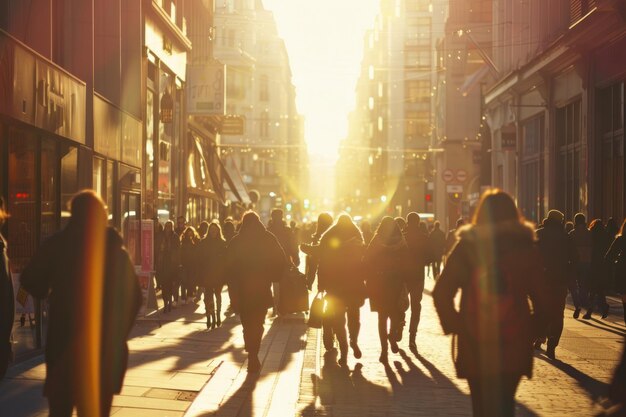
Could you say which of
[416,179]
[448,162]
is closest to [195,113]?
[448,162]

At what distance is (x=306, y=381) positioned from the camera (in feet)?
38.4

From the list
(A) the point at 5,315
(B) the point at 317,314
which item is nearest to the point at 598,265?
(B) the point at 317,314

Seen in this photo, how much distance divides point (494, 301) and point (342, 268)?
6.88m

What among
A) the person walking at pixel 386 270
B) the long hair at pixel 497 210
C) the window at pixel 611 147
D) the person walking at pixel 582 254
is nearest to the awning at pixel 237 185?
the window at pixel 611 147

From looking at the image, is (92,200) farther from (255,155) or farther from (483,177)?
(255,155)

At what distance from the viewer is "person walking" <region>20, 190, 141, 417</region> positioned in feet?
20.9

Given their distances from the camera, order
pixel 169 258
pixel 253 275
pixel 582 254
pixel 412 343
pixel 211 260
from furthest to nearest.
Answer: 1. pixel 169 258
2. pixel 582 254
3. pixel 211 260
4. pixel 412 343
5. pixel 253 275

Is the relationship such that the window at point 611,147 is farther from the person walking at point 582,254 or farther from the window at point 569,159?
the person walking at point 582,254

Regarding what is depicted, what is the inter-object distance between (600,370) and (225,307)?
11.5m

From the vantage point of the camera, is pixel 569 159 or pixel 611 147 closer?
pixel 611 147

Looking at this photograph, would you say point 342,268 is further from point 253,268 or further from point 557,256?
point 557,256

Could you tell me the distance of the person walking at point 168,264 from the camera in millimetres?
20564

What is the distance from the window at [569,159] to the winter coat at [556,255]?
15.6m

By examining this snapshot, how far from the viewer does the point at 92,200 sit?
6.59 metres
